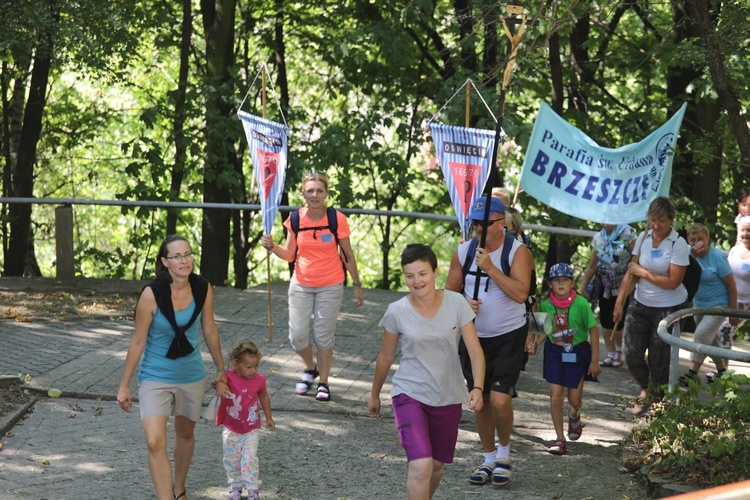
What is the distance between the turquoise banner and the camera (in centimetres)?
973

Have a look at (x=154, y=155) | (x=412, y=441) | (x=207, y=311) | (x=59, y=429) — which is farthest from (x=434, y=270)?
(x=154, y=155)

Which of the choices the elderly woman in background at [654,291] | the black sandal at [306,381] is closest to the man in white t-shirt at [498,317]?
the elderly woman in background at [654,291]

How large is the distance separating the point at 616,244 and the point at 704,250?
0.89 metres

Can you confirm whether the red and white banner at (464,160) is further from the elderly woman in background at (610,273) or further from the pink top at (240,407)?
the pink top at (240,407)

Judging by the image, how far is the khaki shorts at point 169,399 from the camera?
6113mm

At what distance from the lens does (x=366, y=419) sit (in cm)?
866

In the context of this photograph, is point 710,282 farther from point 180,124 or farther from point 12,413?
point 180,124

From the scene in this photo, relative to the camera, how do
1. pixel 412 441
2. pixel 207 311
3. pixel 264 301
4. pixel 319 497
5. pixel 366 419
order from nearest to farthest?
pixel 412 441 < pixel 207 311 < pixel 319 497 < pixel 366 419 < pixel 264 301

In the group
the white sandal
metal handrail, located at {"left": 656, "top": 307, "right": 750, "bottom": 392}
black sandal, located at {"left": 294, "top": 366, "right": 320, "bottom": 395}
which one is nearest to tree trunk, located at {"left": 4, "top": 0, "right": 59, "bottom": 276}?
black sandal, located at {"left": 294, "top": 366, "right": 320, "bottom": 395}

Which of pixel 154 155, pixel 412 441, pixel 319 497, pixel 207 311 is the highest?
pixel 154 155

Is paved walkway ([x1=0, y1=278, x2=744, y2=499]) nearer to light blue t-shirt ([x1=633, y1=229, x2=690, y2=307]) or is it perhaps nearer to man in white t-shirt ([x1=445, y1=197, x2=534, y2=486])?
man in white t-shirt ([x1=445, y1=197, x2=534, y2=486])

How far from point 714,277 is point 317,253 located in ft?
11.6

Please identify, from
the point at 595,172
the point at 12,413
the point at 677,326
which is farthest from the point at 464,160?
the point at 12,413

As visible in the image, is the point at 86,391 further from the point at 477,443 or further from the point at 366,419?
the point at 477,443
